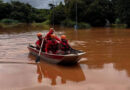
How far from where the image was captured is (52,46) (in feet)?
29.3

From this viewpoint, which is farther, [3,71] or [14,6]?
[14,6]

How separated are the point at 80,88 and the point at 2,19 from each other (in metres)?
65.1

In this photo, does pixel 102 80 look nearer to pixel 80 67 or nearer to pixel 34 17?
pixel 80 67

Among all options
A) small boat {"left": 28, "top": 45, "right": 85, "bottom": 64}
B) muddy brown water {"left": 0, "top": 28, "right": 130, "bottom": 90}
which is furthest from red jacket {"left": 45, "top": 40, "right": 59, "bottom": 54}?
muddy brown water {"left": 0, "top": 28, "right": 130, "bottom": 90}

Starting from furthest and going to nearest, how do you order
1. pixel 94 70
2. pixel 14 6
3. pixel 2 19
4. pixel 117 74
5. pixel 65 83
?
pixel 14 6, pixel 2 19, pixel 94 70, pixel 117 74, pixel 65 83

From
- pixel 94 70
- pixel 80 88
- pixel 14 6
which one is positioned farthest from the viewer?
pixel 14 6

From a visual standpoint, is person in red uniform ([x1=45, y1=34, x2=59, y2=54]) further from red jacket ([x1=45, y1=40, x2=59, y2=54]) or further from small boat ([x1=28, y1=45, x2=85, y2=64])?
small boat ([x1=28, y1=45, x2=85, y2=64])

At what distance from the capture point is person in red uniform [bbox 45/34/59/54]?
29.0 feet

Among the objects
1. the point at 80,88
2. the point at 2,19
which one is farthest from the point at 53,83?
the point at 2,19

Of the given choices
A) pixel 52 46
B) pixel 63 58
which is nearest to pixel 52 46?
pixel 52 46

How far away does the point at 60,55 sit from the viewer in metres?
7.84

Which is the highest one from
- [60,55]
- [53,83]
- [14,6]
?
[14,6]

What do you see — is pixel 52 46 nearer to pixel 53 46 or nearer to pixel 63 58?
pixel 53 46

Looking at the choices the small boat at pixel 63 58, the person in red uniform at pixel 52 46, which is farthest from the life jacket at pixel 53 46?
the small boat at pixel 63 58
